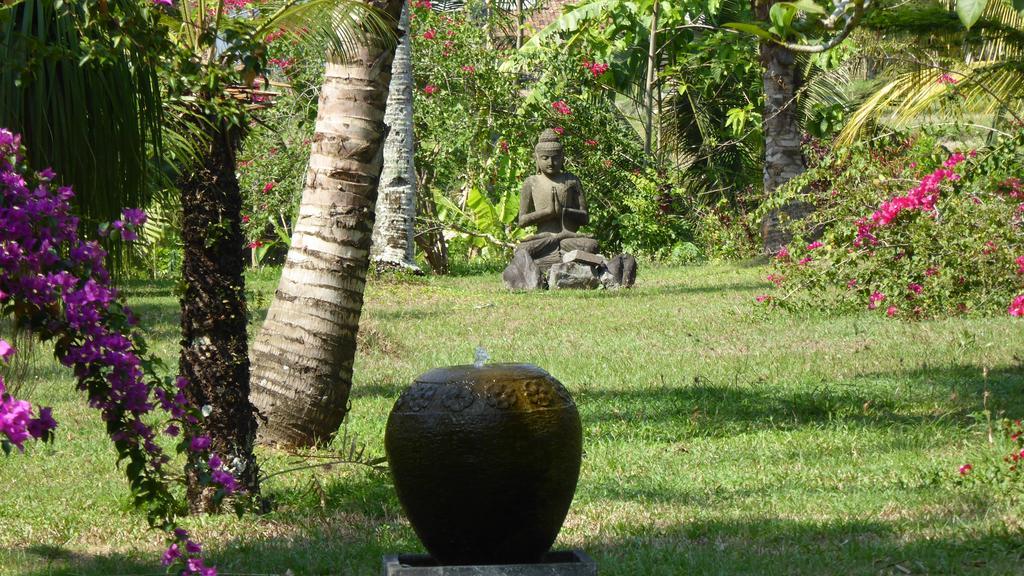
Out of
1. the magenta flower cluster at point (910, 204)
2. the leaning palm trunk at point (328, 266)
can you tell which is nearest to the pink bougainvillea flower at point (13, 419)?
the leaning palm trunk at point (328, 266)

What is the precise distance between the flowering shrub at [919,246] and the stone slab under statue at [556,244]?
459cm

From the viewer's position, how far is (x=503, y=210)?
22359mm

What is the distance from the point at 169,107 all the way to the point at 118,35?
0.90 m

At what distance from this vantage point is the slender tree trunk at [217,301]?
613 cm

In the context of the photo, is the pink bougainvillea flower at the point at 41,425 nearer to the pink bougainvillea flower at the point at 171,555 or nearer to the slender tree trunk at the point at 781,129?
the pink bougainvillea flower at the point at 171,555

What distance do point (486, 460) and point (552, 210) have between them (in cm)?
1360

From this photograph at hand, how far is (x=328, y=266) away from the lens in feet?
24.5

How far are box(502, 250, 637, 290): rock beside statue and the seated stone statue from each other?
317 millimetres

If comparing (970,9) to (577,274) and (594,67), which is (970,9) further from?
(594,67)

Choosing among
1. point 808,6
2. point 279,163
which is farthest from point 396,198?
point 808,6

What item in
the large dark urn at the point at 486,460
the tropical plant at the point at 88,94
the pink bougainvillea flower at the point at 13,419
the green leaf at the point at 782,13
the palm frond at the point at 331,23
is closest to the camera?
the pink bougainvillea flower at the point at 13,419

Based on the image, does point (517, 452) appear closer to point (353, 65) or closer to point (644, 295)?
point (353, 65)

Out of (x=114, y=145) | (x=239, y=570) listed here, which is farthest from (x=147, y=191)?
(x=239, y=570)

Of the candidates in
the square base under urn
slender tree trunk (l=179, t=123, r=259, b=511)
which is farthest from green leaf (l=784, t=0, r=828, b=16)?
slender tree trunk (l=179, t=123, r=259, b=511)
